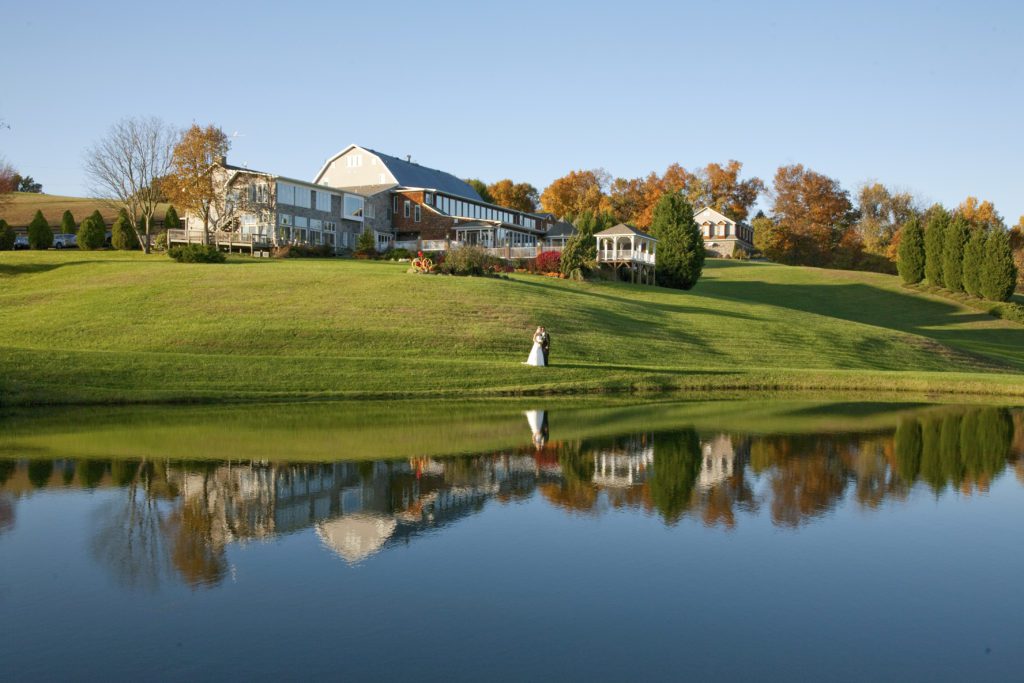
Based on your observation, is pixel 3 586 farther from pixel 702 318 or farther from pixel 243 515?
pixel 702 318

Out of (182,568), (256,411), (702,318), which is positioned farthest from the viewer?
(702,318)

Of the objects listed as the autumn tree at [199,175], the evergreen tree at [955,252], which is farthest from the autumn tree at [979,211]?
the autumn tree at [199,175]

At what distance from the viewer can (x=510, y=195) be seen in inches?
4660

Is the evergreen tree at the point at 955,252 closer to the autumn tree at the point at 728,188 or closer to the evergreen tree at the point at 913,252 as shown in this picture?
the evergreen tree at the point at 913,252

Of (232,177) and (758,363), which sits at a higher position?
(232,177)

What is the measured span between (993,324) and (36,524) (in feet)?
212

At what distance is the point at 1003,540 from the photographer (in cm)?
1047

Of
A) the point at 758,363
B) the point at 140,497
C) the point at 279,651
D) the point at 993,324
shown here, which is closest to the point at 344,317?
the point at 758,363

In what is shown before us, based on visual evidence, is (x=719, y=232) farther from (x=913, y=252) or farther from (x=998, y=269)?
(x=998, y=269)

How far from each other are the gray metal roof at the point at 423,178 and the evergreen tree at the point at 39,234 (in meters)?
27.1

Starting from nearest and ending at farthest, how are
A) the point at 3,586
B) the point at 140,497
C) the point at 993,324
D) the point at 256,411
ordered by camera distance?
the point at 3,586 → the point at 140,497 → the point at 256,411 → the point at 993,324

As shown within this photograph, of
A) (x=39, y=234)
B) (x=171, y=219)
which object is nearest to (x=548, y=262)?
(x=171, y=219)

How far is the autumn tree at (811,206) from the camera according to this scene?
106 meters

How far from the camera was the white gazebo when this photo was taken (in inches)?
2314
